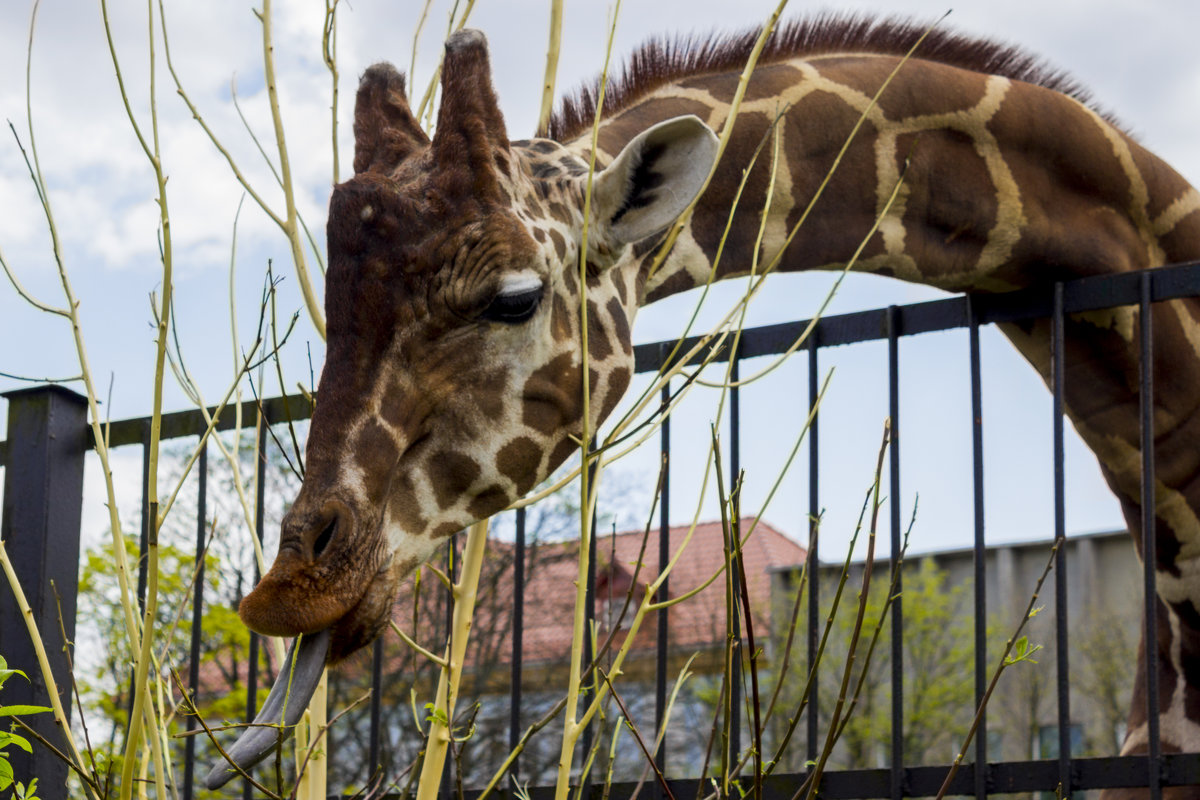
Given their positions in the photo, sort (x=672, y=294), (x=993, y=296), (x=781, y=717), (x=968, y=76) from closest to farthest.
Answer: (x=672, y=294) → (x=993, y=296) → (x=968, y=76) → (x=781, y=717)

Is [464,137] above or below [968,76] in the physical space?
below

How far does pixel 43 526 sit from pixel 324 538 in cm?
Result: 218

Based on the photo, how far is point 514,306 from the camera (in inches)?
92.4

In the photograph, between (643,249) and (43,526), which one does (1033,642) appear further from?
(643,249)

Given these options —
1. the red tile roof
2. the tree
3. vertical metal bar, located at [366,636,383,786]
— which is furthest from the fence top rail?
the tree

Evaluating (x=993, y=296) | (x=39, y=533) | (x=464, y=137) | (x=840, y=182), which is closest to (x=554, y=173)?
(x=464, y=137)

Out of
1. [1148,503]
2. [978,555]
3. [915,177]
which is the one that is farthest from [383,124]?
[1148,503]

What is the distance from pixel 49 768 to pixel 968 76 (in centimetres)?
314

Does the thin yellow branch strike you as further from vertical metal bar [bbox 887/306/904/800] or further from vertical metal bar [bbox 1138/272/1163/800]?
vertical metal bar [bbox 1138/272/1163/800]

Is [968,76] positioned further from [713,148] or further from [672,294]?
[713,148]

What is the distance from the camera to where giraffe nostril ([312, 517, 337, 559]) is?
2.01 meters

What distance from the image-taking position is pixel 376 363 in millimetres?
2238

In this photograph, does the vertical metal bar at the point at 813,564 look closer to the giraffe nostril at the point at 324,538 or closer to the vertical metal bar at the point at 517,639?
the vertical metal bar at the point at 517,639

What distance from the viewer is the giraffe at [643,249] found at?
2.20 meters
